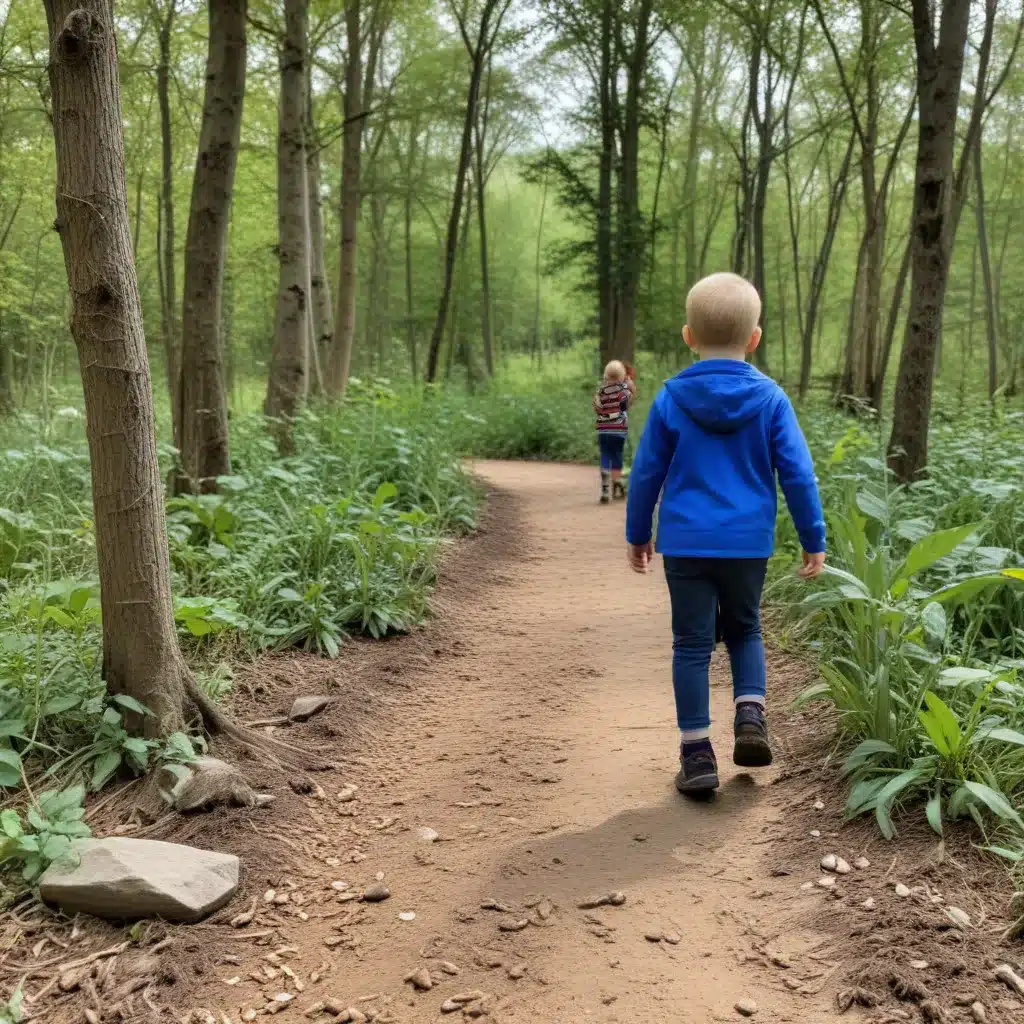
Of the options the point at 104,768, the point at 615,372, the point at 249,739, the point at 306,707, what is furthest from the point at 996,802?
the point at 615,372

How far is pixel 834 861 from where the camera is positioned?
7.58ft

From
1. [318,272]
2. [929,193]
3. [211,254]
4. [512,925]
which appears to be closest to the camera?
[512,925]

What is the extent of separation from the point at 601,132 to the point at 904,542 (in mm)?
14191

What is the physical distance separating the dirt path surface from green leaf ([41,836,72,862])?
1.74ft

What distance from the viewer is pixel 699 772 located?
2.73 meters

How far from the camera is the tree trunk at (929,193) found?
5.18 metres

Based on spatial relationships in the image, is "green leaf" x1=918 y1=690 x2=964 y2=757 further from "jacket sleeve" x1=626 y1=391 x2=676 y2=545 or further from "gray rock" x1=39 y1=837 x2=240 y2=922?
"gray rock" x1=39 y1=837 x2=240 y2=922

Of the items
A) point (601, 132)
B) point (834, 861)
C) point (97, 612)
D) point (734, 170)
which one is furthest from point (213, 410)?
point (734, 170)

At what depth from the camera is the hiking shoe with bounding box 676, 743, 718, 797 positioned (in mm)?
2719

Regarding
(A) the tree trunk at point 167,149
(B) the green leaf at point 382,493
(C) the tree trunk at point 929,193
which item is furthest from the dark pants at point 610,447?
(A) the tree trunk at point 167,149

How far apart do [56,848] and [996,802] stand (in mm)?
2626

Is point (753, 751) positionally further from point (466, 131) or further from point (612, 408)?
point (466, 131)

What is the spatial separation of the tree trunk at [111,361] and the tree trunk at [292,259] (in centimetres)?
551

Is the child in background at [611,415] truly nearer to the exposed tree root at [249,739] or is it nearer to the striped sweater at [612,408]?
the striped sweater at [612,408]
